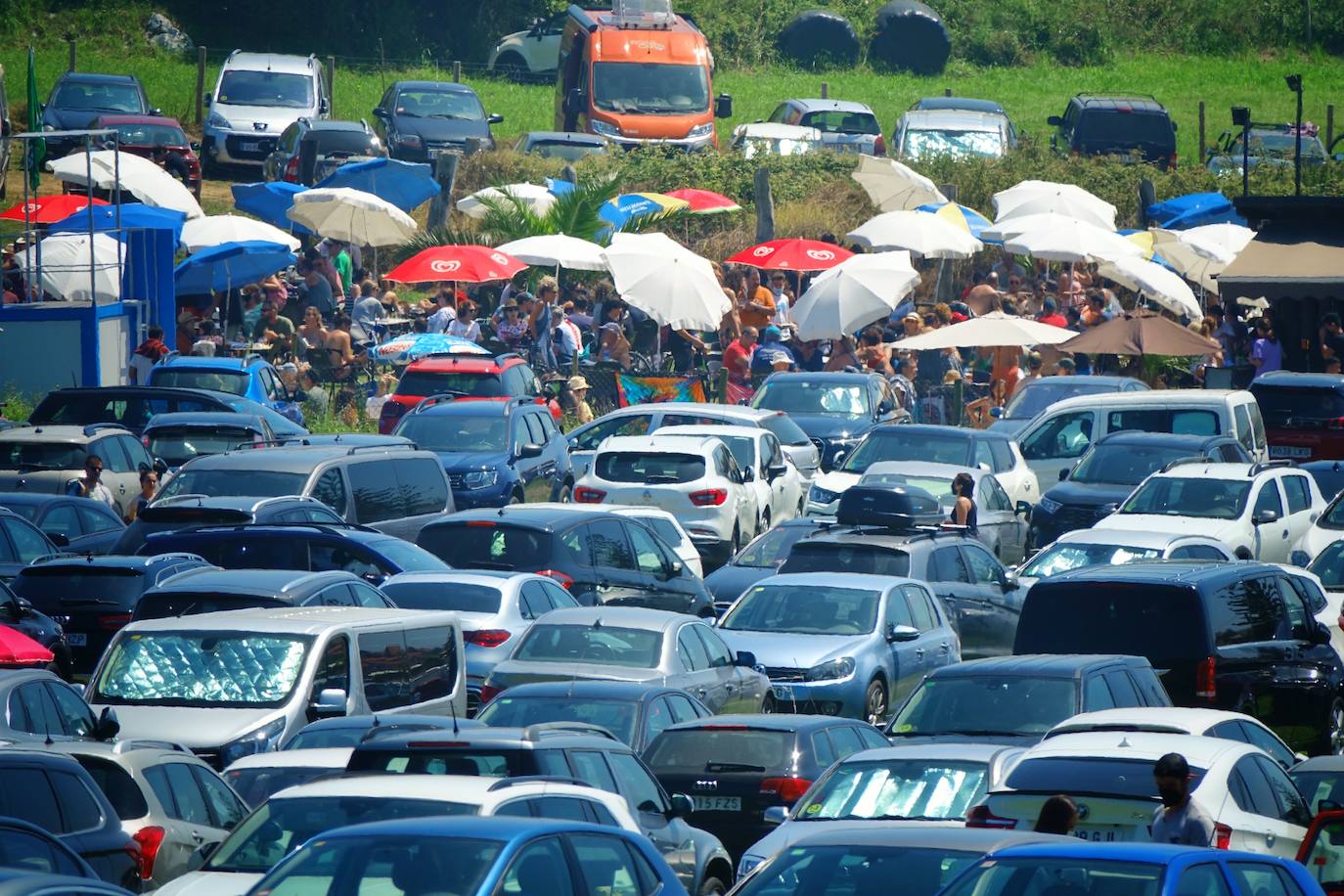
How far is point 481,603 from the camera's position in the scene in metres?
17.1

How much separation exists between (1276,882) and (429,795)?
132 inches

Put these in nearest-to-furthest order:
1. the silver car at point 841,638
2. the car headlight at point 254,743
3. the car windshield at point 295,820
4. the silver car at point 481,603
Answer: the car windshield at point 295,820 < the car headlight at point 254,743 < the silver car at point 481,603 < the silver car at point 841,638

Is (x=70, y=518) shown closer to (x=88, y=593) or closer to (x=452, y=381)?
(x=88, y=593)

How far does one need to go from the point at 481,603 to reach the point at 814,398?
12372mm

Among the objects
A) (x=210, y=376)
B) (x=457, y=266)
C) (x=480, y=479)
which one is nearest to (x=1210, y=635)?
(x=480, y=479)

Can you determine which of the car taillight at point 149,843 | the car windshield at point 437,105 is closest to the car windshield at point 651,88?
the car windshield at point 437,105

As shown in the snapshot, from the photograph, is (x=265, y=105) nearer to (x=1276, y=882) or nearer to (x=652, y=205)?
(x=652, y=205)

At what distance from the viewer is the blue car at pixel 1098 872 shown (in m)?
7.86

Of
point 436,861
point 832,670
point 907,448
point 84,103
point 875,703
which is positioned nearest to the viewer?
point 436,861

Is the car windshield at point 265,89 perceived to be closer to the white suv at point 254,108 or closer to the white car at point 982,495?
the white suv at point 254,108

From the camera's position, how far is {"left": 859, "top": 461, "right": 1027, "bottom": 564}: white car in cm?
2403

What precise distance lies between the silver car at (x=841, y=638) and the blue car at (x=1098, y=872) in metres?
8.89

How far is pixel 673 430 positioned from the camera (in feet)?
81.8

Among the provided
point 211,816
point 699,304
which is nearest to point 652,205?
point 699,304
